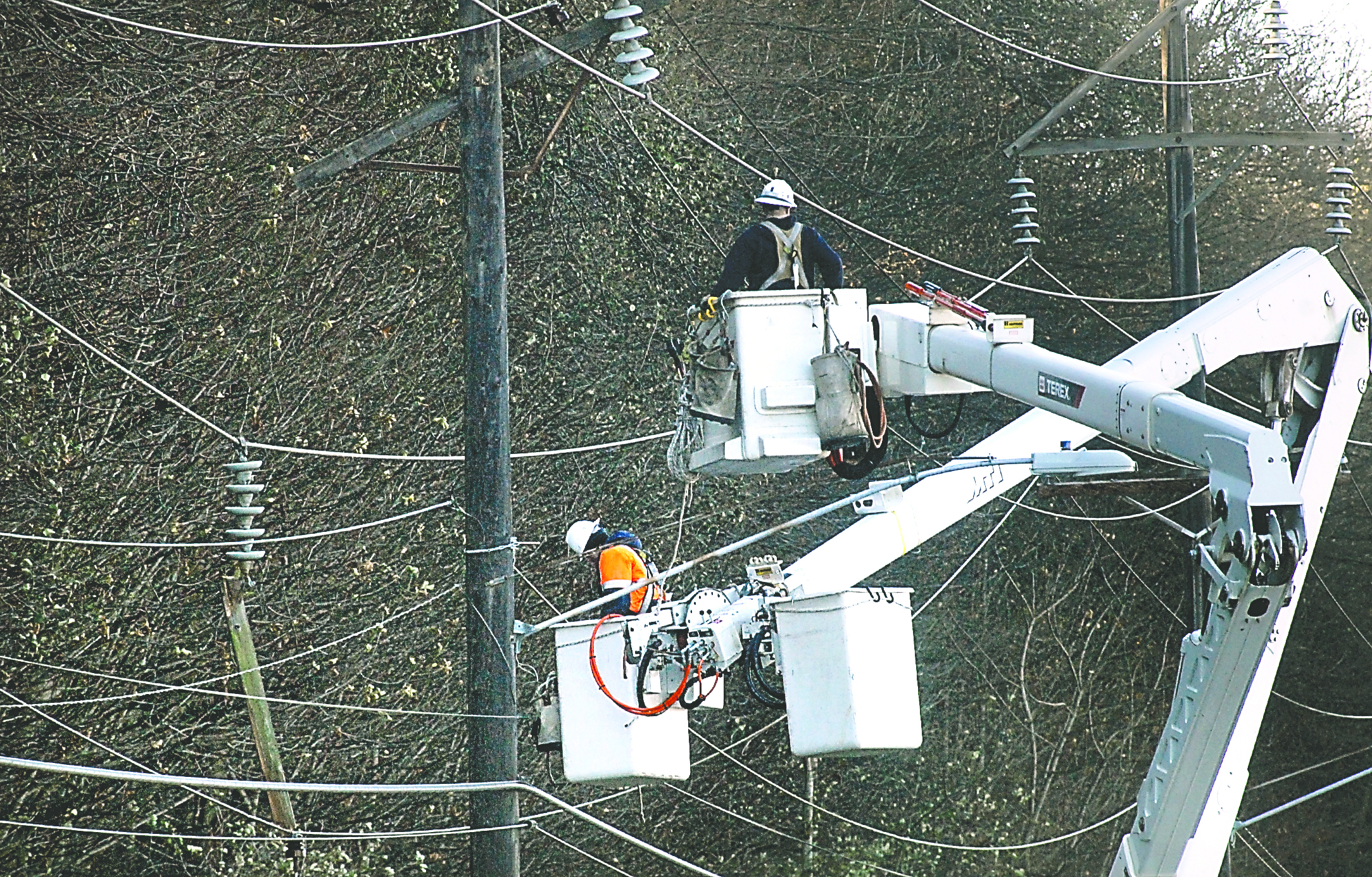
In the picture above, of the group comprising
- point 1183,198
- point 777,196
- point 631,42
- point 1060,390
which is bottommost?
point 1060,390

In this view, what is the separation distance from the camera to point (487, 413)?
1068 cm

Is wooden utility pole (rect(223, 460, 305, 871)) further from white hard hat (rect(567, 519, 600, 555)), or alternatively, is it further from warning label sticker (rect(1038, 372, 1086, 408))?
warning label sticker (rect(1038, 372, 1086, 408))

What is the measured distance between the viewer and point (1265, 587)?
6.96 metres

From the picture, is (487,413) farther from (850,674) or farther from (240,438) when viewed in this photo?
(240,438)

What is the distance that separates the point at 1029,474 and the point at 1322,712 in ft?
37.9

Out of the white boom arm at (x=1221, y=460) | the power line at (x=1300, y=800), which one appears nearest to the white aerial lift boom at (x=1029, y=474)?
the white boom arm at (x=1221, y=460)

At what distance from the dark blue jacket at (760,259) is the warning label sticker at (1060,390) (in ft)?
5.28

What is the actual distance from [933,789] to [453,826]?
214 inches

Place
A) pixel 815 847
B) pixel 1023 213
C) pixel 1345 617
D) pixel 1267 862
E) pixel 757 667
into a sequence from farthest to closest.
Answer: pixel 1267 862, pixel 1345 617, pixel 815 847, pixel 1023 213, pixel 757 667

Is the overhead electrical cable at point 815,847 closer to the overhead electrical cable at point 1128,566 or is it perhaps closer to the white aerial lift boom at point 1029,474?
the overhead electrical cable at point 1128,566

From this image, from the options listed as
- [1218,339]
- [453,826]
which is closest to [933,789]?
[453,826]

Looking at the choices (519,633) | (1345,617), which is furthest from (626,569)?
(1345,617)

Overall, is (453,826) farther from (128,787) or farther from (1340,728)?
(1340,728)

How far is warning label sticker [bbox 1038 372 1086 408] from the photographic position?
7.66 meters
